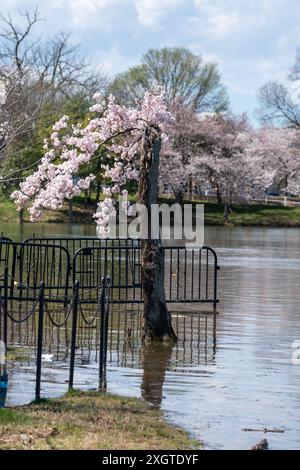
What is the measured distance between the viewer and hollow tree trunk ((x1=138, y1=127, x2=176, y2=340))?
1478 centimetres

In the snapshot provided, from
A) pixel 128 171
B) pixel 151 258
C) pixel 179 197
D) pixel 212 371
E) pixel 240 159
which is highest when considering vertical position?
pixel 240 159

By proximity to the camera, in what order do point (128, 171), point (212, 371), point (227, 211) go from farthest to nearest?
point (227, 211) → point (128, 171) → point (212, 371)

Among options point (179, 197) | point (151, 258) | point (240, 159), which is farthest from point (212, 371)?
point (240, 159)

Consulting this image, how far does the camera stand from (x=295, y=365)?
13.2 metres

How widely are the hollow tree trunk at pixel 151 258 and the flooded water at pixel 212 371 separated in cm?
41

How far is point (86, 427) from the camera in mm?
8680

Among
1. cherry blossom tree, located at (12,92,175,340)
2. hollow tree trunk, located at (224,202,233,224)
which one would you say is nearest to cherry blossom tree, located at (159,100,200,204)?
hollow tree trunk, located at (224,202,233,224)

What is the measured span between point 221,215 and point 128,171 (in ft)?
184
